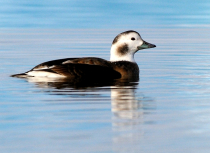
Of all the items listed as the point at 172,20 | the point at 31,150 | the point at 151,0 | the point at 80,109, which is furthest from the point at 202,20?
the point at 31,150

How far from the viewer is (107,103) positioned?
9562mm

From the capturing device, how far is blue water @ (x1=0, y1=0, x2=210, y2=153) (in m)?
7.38

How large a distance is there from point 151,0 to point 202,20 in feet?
46.7

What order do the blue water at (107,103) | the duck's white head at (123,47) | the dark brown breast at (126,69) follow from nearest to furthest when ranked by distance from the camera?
the blue water at (107,103) < the dark brown breast at (126,69) < the duck's white head at (123,47)

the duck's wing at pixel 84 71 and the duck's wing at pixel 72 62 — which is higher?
the duck's wing at pixel 72 62

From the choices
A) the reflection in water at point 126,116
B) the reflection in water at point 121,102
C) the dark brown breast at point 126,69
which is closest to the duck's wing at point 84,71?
the reflection in water at point 121,102

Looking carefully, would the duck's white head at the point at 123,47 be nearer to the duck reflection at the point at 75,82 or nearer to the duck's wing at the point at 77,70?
the duck's wing at the point at 77,70

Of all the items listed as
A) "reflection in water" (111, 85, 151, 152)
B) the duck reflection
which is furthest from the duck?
"reflection in water" (111, 85, 151, 152)

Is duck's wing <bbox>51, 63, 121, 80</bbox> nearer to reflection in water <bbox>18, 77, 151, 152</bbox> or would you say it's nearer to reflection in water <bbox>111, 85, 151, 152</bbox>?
reflection in water <bbox>18, 77, 151, 152</bbox>

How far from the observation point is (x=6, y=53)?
15484mm

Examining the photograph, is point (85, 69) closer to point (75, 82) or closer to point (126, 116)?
point (75, 82)

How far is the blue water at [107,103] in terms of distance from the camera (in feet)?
24.2

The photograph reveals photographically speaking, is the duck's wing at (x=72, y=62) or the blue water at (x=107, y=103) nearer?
the blue water at (x=107, y=103)

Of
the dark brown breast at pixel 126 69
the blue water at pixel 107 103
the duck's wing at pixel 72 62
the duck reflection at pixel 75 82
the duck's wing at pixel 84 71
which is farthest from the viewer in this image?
the dark brown breast at pixel 126 69
